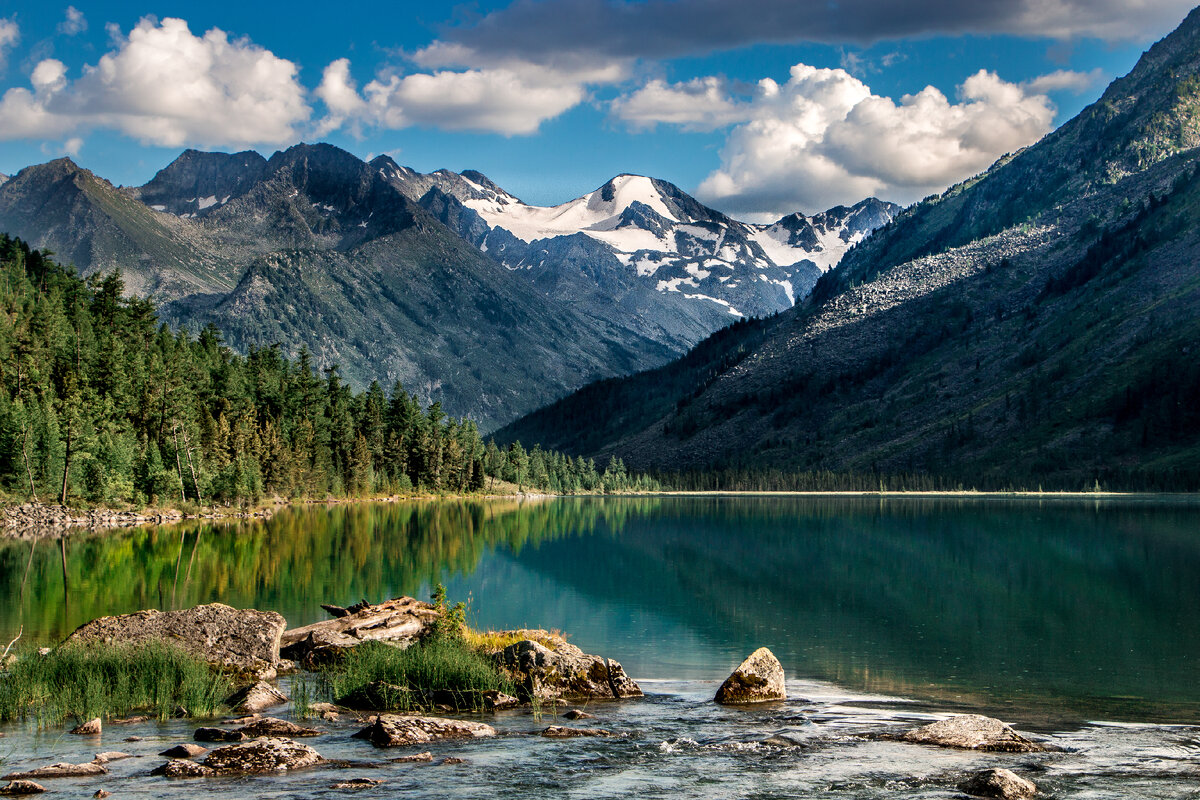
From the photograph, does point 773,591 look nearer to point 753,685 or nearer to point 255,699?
point 753,685

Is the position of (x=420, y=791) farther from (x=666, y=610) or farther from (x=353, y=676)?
(x=666, y=610)

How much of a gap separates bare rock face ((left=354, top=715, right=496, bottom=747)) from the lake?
3.65ft

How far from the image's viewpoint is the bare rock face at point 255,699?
94.4 ft

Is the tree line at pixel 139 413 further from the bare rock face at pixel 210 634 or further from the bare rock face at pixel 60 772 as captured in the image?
the bare rock face at pixel 60 772

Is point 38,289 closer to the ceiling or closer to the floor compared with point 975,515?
closer to the ceiling

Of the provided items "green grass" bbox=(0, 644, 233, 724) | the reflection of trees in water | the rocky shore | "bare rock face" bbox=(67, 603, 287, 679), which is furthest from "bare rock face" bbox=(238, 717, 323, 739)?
the reflection of trees in water

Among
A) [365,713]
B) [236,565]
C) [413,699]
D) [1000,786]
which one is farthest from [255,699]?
[236,565]

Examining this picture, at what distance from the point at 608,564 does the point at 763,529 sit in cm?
4333

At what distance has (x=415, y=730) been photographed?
83.9ft

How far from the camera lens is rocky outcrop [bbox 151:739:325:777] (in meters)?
21.6

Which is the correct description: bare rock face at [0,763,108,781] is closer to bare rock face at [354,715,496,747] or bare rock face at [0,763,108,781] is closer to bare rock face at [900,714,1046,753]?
bare rock face at [354,715,496,747]

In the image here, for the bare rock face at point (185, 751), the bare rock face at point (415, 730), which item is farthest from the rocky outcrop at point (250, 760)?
the bare rock face at point (415, 730)

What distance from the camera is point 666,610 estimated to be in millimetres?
54688

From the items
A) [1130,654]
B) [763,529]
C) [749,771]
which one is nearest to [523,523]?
[763,529]
